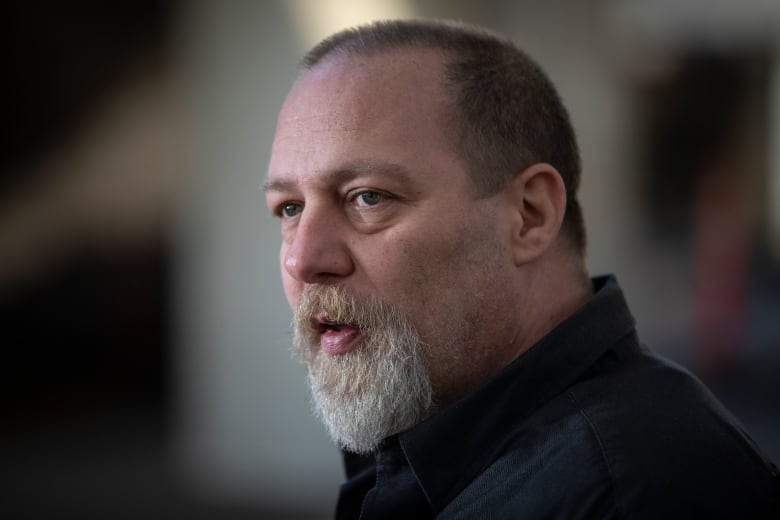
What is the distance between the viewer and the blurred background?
5.43 meters

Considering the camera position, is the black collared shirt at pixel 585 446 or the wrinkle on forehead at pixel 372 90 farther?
the wrinkle on forehead at pixel 372 90

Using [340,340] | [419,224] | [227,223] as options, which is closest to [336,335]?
[340,340]

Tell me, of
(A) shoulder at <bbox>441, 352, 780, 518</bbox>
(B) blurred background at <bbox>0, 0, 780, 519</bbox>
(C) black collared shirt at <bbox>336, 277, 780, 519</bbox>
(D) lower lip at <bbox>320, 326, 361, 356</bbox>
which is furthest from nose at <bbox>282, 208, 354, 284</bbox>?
(B) blurred background at <bbox>0, 0, 780, 519</bbox>

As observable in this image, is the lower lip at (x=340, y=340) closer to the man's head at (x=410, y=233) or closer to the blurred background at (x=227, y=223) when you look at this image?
the man's head at (x=410, y=233)

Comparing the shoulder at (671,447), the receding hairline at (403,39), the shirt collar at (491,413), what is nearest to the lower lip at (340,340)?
the shirt collar at (491,413)

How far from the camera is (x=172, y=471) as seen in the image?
6023 mm

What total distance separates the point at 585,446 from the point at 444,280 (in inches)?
17.9

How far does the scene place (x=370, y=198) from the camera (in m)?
1.76

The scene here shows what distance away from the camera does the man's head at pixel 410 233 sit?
5.73 feet

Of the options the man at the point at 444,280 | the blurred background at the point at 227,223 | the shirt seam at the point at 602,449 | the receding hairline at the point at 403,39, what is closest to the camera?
the shirt seam at the point at 602,449

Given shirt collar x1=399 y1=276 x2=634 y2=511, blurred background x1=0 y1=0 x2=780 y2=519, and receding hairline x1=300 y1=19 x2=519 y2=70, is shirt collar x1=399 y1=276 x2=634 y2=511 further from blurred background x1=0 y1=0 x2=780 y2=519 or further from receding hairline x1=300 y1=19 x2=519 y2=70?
blurred background x1=0 y1=0 x2=780 y2=519

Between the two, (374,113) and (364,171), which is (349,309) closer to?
(364,171)

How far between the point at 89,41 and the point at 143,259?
86.4 inches

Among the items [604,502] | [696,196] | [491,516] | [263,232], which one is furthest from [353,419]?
[696,196]
